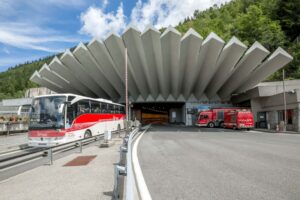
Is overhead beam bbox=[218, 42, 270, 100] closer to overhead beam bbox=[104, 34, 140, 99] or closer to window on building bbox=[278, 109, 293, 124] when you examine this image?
window on building bbox=[278, 109, 293, 124]

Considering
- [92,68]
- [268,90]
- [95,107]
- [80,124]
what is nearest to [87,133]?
[80,124]

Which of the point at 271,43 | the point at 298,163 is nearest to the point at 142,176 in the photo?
the point at 298,163

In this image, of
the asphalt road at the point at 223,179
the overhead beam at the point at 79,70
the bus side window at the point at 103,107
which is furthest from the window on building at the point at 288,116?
the overhead beam at the point at 79,70

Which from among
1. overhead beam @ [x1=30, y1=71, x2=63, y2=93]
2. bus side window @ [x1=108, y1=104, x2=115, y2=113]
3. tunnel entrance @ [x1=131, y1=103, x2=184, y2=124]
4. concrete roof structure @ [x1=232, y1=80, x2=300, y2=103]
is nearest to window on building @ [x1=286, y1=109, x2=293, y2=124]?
concrete roof structure @ [x1=232, y1=80, x2=300, y2=103]

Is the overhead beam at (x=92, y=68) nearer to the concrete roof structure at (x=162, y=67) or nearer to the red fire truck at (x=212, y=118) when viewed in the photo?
the concrete roof structure at (x=162, y=67)

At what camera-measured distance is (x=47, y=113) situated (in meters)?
16.3

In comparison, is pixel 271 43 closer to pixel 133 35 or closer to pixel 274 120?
pixel 274 120

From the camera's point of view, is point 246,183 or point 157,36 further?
point 157,36

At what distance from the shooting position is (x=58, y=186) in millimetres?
6676

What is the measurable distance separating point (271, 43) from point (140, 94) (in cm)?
3055

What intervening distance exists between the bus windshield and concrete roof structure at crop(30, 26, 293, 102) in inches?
800

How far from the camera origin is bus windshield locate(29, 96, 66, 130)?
16.0 m

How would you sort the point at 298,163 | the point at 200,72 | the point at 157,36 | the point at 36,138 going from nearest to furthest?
the point at 298,163 → the point at 36,138 → the point at 157,36 → the point at 200,72

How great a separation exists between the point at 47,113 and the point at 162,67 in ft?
93.9
